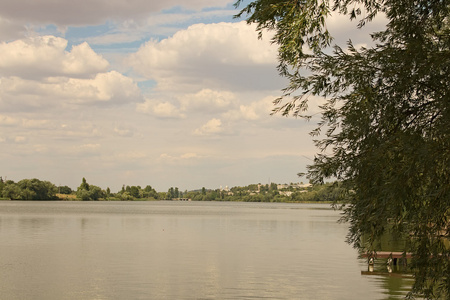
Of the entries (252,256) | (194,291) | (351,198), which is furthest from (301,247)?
(351,198)

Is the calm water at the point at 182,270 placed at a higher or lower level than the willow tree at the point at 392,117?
lower

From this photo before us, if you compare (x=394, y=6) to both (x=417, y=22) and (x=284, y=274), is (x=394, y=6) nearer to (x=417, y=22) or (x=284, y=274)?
(x=417, y=22)

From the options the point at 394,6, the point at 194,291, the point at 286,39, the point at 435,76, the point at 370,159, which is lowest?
the point at 194,291

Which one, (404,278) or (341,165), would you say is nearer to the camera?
(341,165)

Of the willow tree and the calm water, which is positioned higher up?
the willow tree

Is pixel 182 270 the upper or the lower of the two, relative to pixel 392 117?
lower

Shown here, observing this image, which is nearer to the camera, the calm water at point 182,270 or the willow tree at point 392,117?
the willow tree at point 392,117

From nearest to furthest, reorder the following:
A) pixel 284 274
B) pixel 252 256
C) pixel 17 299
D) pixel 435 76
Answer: pixel 435 76 < pixel 17 299 < pixel 284 274 < pixel 252 256

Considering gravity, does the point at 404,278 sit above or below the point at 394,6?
below

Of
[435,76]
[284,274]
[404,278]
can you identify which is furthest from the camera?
[284,274]

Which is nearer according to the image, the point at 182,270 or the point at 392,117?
the point at 392,117

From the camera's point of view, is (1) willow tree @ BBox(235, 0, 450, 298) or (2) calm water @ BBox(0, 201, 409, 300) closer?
(1) willow tree @ BBox(235, 0, 450, 298)

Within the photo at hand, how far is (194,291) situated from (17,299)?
28.0 feet

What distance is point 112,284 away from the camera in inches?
1134
